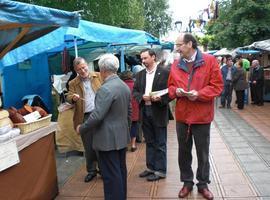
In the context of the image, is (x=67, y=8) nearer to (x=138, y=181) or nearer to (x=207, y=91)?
(x=138, y=181)

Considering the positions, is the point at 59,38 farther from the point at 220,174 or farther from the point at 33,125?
the point at 220,174

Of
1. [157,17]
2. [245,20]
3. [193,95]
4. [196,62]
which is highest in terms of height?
[157,17]

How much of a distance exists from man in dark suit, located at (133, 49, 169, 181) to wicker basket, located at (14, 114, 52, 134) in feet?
4.67

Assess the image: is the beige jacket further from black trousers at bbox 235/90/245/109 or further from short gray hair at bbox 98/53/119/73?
black trousers at bbox 235/90/245/109

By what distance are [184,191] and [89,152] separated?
1.41 meters

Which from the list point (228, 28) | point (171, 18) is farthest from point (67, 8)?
point (171, 18)

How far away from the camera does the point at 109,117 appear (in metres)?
4.21

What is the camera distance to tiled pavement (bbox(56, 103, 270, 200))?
5.07m

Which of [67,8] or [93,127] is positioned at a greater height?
[67,8]

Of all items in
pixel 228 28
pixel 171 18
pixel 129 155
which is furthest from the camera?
pixel 171 18

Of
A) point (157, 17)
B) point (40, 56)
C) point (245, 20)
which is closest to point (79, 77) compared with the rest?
point (40, 56)

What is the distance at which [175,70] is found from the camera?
15.6 ft

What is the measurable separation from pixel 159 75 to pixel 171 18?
38221 millimetres

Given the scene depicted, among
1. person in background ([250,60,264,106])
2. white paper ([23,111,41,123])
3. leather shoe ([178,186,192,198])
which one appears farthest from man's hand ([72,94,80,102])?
person in background ([250,60,264,106])
